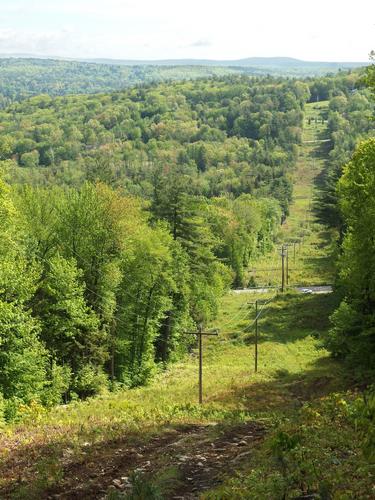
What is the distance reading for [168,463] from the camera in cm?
1216

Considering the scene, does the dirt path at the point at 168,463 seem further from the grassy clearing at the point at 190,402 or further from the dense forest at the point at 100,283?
the dense forest at the point at 100,283

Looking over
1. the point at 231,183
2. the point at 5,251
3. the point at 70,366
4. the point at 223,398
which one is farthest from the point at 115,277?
the point at 231,183

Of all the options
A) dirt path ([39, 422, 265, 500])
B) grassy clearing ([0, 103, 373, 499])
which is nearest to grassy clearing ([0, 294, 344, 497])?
grassy clearing ([0, 103, 373, 499])

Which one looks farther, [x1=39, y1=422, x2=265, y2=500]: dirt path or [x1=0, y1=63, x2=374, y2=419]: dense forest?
[x1=0, y1=63, x2=374, y2=419]: dense forest

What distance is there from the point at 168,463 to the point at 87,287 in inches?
883

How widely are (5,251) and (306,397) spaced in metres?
15.6

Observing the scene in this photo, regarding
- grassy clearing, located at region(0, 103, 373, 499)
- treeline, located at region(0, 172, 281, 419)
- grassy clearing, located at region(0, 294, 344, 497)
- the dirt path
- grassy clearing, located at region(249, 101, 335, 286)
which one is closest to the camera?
grassy clearing, located at region(0, 103, 373, 499)

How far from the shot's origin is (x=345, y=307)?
28.9m

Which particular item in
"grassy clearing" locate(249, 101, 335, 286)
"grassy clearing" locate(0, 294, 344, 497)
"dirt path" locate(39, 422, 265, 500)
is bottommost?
"grassy clearing" locate(249, 101, 335, 286)

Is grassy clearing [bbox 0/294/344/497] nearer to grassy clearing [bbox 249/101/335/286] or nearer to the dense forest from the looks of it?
the dense forest

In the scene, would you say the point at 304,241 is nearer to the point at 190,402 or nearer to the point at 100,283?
the point at 100,283

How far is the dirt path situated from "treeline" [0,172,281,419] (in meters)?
10.0

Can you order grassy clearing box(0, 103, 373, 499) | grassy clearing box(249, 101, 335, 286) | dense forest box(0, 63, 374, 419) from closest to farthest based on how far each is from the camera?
1. grassy clearing box(0, 103, 373, 499)
2. dense forest box(0, 63, 374, 419)
3. grassy clearing box(249, 101, 335, 286)

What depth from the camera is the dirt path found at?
10938 millimetres
